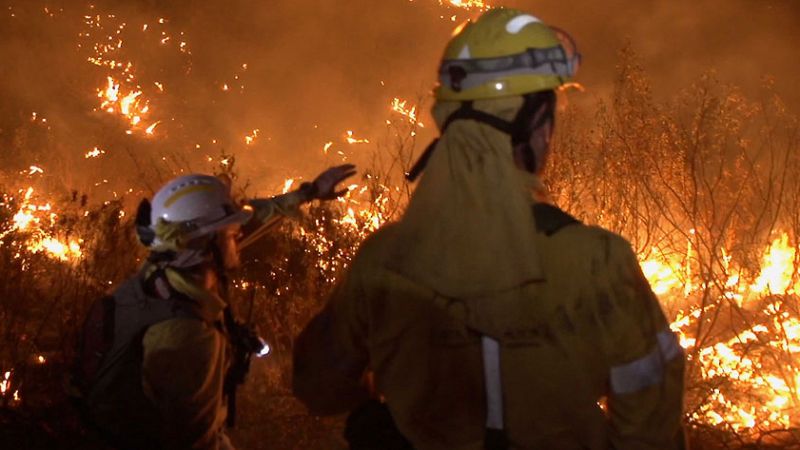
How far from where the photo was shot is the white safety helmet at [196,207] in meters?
3.10

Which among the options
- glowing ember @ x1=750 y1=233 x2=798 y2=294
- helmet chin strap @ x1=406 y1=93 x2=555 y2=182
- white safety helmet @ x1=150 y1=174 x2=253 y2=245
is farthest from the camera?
glowing ember @ x1=750 y1=233 x2=798 y2=294

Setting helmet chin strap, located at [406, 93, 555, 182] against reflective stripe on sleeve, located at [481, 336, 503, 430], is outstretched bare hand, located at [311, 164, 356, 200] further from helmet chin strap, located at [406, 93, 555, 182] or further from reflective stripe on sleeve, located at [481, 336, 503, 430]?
reflective stripe on sleeve, located at [481, 336, 503, 430]

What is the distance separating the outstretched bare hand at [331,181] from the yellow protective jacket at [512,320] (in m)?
2.04

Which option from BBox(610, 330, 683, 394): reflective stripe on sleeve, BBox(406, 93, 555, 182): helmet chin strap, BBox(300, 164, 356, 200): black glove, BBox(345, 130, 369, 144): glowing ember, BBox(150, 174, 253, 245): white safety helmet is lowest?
BBox(610, 330, 683, 394): reflective stripe on sleeve

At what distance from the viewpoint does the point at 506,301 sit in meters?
1.44

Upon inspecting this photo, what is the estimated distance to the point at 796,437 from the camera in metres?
4.98

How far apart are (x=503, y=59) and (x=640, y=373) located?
0.79m

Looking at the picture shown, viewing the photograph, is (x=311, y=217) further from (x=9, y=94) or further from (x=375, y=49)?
(x=375, y=49)

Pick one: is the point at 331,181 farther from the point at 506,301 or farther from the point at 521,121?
the point at 506,301

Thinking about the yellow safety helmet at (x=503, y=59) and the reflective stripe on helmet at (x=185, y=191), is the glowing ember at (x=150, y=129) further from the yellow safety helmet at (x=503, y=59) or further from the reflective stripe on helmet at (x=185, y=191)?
the yellow safety helmet at (x=503, y=59)

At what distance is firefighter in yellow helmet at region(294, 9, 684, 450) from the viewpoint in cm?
144

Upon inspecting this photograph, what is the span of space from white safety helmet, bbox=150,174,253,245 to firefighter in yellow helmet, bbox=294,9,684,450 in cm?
165

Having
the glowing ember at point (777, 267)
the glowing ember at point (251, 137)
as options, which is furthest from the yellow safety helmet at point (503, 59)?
the glowing ember at point (251, 137)

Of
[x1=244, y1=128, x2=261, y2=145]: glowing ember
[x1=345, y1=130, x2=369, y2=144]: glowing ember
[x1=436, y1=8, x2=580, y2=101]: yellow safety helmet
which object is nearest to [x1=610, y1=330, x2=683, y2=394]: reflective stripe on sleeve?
[x1=436, y1=8, x2=580, y2=101]: yellow safety helmet
